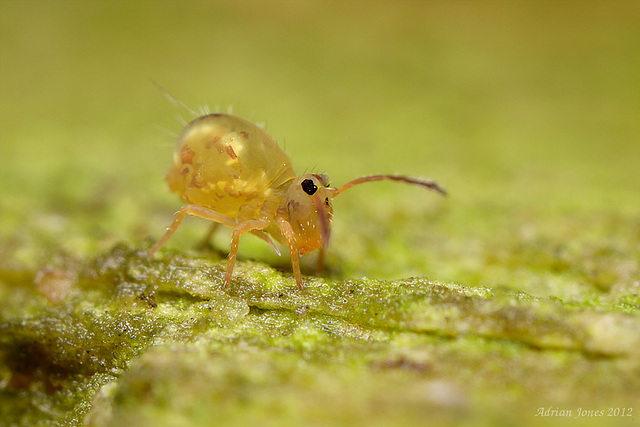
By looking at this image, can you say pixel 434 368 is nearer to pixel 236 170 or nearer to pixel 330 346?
pixel 330 346

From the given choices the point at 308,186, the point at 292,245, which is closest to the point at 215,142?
the point at 308,186

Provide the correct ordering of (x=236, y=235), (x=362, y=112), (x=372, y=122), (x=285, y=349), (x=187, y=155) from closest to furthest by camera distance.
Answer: (x=285, y=349), (x=236, y=235), (x=187, y=155), (x=372, y=122), (x=362, y=112)

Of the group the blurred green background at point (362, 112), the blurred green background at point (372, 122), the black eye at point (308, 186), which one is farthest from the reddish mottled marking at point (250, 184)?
the blurred green background at point (362, 112)

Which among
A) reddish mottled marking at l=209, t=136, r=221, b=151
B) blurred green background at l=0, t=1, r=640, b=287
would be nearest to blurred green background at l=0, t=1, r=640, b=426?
blurred green background at l=0, t=1, r=640, b=287

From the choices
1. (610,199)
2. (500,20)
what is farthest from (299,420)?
(500,20)

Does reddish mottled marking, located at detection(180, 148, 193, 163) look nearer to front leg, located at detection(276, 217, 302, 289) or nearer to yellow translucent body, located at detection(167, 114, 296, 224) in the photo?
yellow translucent body, located at detection(167, 114, 296, 224)

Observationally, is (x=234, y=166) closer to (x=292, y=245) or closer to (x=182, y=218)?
(x=182, y=218)
